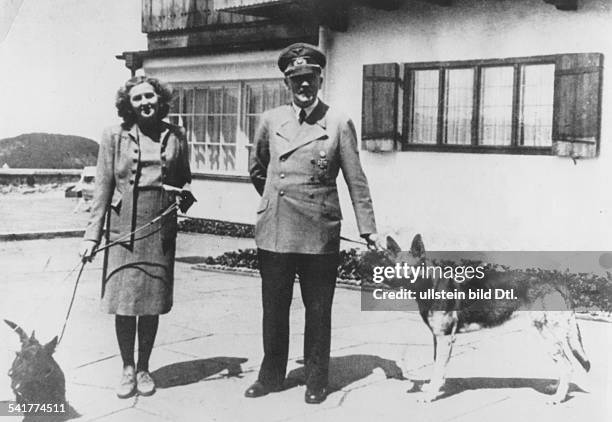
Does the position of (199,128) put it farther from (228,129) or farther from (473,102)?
(473,102)

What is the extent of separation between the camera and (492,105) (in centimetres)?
702

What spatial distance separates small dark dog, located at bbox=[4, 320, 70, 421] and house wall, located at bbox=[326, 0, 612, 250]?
4311 millimetres

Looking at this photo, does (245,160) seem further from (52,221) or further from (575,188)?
(575,188)

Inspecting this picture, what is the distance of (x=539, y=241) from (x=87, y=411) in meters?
4.31

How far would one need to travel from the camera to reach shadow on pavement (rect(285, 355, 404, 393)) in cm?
376

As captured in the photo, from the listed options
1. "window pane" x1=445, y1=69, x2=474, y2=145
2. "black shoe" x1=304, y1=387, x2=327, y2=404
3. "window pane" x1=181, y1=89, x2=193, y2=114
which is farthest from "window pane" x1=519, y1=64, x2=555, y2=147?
"window pane" x1=181, y1=89, x2=193, y2=114

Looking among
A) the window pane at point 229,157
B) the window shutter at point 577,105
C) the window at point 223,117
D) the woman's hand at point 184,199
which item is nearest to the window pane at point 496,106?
the window shutter at point 577,105

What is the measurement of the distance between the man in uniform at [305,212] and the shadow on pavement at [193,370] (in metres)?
0.39

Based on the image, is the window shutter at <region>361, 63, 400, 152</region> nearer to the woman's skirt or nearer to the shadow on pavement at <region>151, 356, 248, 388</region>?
the shadow on pavement at <region>151, 356, 248, 388</region>

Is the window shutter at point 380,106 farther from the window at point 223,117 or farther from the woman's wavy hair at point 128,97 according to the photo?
the woman's wavy hair at point 128,97

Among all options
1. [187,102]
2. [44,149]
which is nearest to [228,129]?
[187,102]

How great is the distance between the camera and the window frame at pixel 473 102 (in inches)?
266

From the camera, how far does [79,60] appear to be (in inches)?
177

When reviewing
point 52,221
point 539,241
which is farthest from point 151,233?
point 52,221
